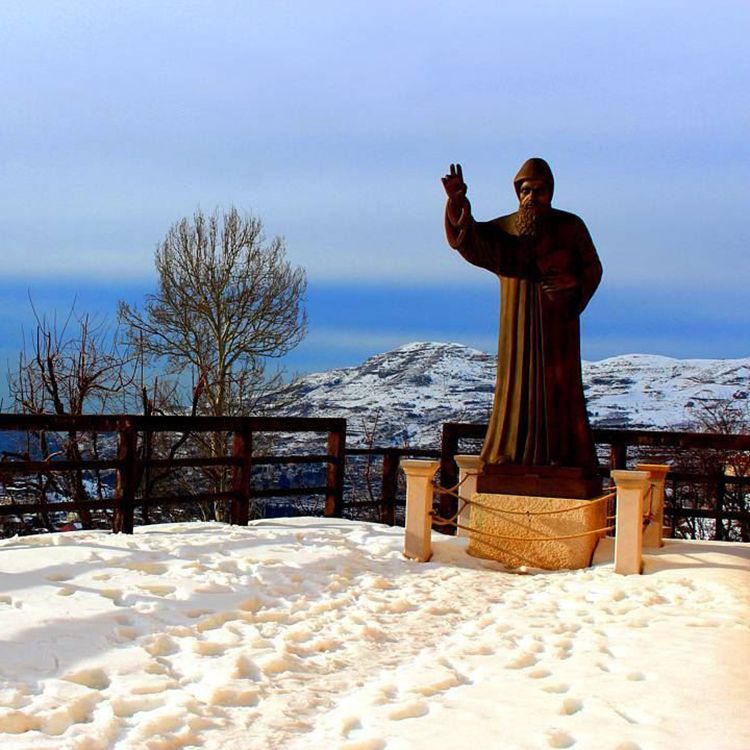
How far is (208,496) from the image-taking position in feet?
25.6

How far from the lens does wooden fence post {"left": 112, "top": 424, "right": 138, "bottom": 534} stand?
23.6 feet

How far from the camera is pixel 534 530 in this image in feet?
21.4

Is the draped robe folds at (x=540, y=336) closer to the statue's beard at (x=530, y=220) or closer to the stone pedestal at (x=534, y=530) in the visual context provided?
the statue's beard at (x=530, y=220)

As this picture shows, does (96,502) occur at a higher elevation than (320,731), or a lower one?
higher

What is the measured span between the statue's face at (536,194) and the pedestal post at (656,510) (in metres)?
2.19

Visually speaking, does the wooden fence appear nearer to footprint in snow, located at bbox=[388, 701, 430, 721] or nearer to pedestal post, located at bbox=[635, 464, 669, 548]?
pedestal post, located at bbox=[635, 464, 669, 548]

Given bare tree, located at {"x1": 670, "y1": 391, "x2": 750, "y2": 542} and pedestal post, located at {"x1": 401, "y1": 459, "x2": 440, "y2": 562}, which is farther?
bare tree, located at {"x1": 670, "y1": 391, "x2": 750, "y2": 542}

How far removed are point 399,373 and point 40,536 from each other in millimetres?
20656

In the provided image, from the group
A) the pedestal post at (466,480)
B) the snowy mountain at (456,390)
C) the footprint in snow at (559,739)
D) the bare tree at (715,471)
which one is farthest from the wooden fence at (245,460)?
the snowy mountain at (456,390)

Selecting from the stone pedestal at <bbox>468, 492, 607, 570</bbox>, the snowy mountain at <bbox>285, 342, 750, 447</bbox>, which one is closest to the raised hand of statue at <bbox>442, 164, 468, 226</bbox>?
the stone pedestal at <bbox>468, 492, 607, 570</bbox>

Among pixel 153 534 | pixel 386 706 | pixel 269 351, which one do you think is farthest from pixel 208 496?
pixel 269 351

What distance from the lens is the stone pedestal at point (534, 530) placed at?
6.43 metres

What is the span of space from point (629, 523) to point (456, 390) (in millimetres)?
19138

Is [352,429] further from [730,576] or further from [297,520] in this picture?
[730,576]
